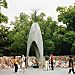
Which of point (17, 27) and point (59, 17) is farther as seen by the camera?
point (17, 27)

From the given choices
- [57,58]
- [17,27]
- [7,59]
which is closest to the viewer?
[7,59]

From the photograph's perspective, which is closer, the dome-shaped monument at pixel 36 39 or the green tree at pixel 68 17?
the dome-shaped monument at pixel 36 39

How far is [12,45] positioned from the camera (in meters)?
47.8

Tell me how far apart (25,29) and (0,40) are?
6355mm

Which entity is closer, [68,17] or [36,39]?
[36,39]

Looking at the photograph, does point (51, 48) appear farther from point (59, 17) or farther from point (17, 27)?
point (17, 27)

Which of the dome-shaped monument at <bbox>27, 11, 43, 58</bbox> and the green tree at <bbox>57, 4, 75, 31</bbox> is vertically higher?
the green tree at <bbox>57, 4, 75, 31</bbox>

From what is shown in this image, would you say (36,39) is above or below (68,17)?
below

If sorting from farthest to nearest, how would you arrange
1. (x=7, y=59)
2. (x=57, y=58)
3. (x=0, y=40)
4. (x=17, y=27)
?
(x=17, y=27)
(x=0, y=40)
(x=57, y=58)
(x=7, y=59)

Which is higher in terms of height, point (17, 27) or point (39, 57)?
point (17, 27)

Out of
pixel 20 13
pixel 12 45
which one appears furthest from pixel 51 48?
pixel 20 13

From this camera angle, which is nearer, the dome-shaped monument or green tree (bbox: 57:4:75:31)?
the dome-shaped monument

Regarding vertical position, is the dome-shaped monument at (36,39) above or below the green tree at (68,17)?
below

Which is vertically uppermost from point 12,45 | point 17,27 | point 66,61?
point 17,27
